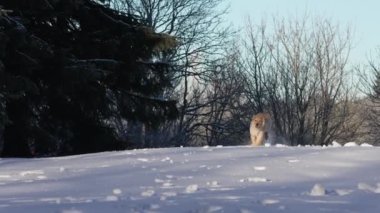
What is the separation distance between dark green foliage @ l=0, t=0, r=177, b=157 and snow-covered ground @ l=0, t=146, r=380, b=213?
284 inches

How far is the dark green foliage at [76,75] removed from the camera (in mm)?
17609

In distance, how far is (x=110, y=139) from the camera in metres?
20.5

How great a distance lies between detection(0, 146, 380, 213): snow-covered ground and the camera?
5746mm

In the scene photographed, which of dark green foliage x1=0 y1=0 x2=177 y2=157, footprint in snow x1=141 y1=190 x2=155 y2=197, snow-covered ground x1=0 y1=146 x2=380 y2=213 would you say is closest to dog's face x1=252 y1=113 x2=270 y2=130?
dark green foliage x1=0 y1=0 x2=177 y2=157

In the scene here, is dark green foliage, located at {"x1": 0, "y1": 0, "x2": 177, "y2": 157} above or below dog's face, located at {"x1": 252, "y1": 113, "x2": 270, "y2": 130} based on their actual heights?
above

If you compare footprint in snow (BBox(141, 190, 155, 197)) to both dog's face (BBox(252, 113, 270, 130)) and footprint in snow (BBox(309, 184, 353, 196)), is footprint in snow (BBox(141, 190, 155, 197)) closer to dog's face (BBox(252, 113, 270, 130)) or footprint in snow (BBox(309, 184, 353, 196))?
footprint in snow (BBox(309, 184, 353, 196))

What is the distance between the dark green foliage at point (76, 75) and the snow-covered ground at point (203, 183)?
23.7 ft

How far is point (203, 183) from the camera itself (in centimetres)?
A: 729

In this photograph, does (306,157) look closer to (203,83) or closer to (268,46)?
(203,83)

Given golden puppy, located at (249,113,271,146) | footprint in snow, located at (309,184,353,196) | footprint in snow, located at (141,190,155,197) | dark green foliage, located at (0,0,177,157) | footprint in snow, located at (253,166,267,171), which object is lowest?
footprint in snow, located at (141,190,155,197)

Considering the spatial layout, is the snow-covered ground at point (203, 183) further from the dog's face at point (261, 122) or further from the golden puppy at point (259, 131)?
the dog's face at point (261, 122)

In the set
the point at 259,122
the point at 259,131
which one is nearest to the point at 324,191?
the point at 259,131

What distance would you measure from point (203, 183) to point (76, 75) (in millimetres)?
11007

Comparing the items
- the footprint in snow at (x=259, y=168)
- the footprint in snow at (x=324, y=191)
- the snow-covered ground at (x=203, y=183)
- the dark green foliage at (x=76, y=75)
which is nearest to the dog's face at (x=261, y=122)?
the dark green foliage at (x=76, y=75)
